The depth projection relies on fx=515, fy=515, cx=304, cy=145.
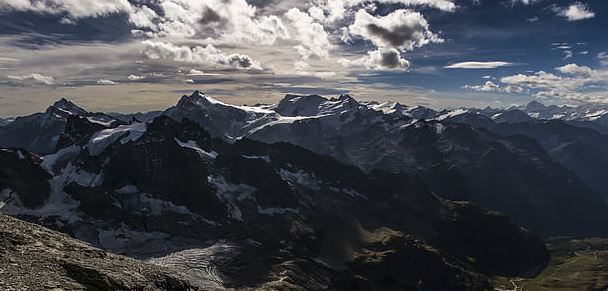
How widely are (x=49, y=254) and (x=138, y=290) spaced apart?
403 inches

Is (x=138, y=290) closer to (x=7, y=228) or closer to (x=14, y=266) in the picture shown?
(x=14, y=266)

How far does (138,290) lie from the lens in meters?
52.4

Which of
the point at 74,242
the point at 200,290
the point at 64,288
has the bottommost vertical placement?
the point at 200,290

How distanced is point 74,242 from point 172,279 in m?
16.0

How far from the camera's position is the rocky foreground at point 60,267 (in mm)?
44656

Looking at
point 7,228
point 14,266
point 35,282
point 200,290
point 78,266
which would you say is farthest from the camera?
point 200,290

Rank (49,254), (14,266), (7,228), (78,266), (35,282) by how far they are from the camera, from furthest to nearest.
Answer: (7,228) → (49,254) → (78,266) → (14,266) → (35,282)

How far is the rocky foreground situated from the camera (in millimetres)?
44656

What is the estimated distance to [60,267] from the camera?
49.3 m

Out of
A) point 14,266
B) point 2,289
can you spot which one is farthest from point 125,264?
point 2,289

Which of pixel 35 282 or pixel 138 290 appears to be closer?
pixel 35 282

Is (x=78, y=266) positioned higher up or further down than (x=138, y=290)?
higher up

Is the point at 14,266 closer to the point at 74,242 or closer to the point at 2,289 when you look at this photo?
the point at 2,289

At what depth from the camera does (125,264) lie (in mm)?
59625
